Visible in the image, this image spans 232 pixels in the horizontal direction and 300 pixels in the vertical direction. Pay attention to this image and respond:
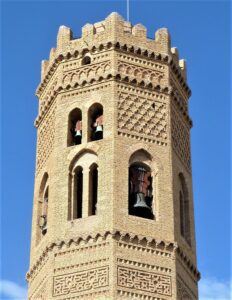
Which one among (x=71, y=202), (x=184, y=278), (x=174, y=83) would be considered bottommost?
(x=184, y=278)

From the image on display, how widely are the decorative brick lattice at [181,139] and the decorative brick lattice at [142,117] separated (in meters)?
0.53

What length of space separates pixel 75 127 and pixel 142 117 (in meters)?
1.91

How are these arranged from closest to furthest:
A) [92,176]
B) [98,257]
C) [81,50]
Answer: [98,257] < [92,176] < [81,50]

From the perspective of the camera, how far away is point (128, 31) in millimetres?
30016

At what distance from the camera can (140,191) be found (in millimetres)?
27562

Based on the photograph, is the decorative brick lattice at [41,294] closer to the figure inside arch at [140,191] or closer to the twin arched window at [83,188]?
the twin arched window at [83,188]

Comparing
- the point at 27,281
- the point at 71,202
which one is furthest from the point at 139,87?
the point at 27,281

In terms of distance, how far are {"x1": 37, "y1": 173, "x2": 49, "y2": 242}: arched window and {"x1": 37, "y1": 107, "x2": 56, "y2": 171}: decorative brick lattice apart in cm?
65

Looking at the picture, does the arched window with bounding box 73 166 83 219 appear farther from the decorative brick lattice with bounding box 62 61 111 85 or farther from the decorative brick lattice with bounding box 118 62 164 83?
the decorative brick lattice with bounding box 118 62 164 83

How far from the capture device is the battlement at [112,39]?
97.2 ft

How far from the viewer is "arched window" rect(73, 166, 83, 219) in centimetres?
2741

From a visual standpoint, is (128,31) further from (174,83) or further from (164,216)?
(164,216)

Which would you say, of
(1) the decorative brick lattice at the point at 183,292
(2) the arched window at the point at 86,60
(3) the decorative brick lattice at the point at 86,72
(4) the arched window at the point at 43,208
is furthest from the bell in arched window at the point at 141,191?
(2) the arched window at the point at 86,60

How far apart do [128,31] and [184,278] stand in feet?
24.7
